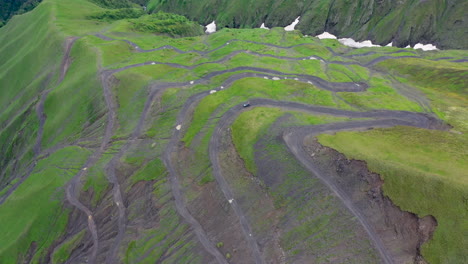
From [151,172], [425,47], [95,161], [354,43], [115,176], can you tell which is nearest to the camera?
[151,172]

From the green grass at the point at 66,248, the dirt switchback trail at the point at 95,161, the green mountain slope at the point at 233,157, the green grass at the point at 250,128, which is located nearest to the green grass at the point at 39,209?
the green mountain slope at the point at 233,157

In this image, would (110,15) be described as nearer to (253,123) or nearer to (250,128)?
(253,123)

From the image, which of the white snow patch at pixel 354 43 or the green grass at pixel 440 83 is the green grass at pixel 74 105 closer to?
the green grass at pixel 440 83

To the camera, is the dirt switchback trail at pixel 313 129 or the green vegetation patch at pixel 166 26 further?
the green vegetation patch at pixel 166 26

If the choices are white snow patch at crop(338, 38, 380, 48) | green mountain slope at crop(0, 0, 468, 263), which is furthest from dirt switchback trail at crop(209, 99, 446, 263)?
white snow patch at crop(338, 38, 380, 48)

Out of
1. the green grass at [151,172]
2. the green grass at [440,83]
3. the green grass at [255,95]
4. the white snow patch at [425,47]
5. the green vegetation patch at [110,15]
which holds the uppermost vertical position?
the green vegetation patch at [110,15]

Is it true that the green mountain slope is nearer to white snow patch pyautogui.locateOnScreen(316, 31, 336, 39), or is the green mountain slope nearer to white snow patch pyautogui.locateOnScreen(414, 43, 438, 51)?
white snow patch pyautogui.locateOnScreen(414, 43, 438, 51)

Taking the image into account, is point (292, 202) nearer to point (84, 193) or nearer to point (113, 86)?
point (84, 193)

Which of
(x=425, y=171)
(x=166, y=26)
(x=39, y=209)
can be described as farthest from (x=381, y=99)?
(x=166, y=26)
